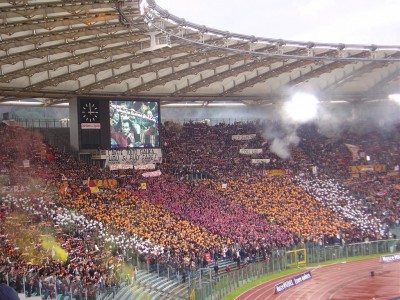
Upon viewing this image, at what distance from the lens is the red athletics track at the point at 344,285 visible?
23219 mm

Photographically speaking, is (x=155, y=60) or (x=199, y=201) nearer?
(x=155, y=60)

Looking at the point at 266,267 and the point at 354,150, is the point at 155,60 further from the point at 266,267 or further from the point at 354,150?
the point at 354,150

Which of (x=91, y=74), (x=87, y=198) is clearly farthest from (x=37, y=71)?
(x=87, y=198)

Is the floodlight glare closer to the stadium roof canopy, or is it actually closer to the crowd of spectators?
the crowd of spectators

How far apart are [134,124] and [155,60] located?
7092mm

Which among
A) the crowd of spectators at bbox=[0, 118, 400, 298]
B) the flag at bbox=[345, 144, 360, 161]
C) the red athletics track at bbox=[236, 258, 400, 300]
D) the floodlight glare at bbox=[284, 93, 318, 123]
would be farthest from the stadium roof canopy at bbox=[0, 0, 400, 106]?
the red athletics track at bbox=[236, 258, 400, 300]

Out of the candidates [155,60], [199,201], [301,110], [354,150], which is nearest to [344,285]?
[199,201]

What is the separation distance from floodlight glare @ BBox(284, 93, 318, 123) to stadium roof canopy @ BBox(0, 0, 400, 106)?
202cm

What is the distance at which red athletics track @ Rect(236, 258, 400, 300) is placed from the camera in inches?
914

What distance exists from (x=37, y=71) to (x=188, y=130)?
18.2 m

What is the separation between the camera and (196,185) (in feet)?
128

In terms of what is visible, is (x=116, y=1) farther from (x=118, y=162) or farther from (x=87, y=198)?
(x=118, y=162)

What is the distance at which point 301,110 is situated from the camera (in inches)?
1919

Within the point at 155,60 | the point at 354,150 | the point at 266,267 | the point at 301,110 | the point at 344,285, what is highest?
the point at 155,60
